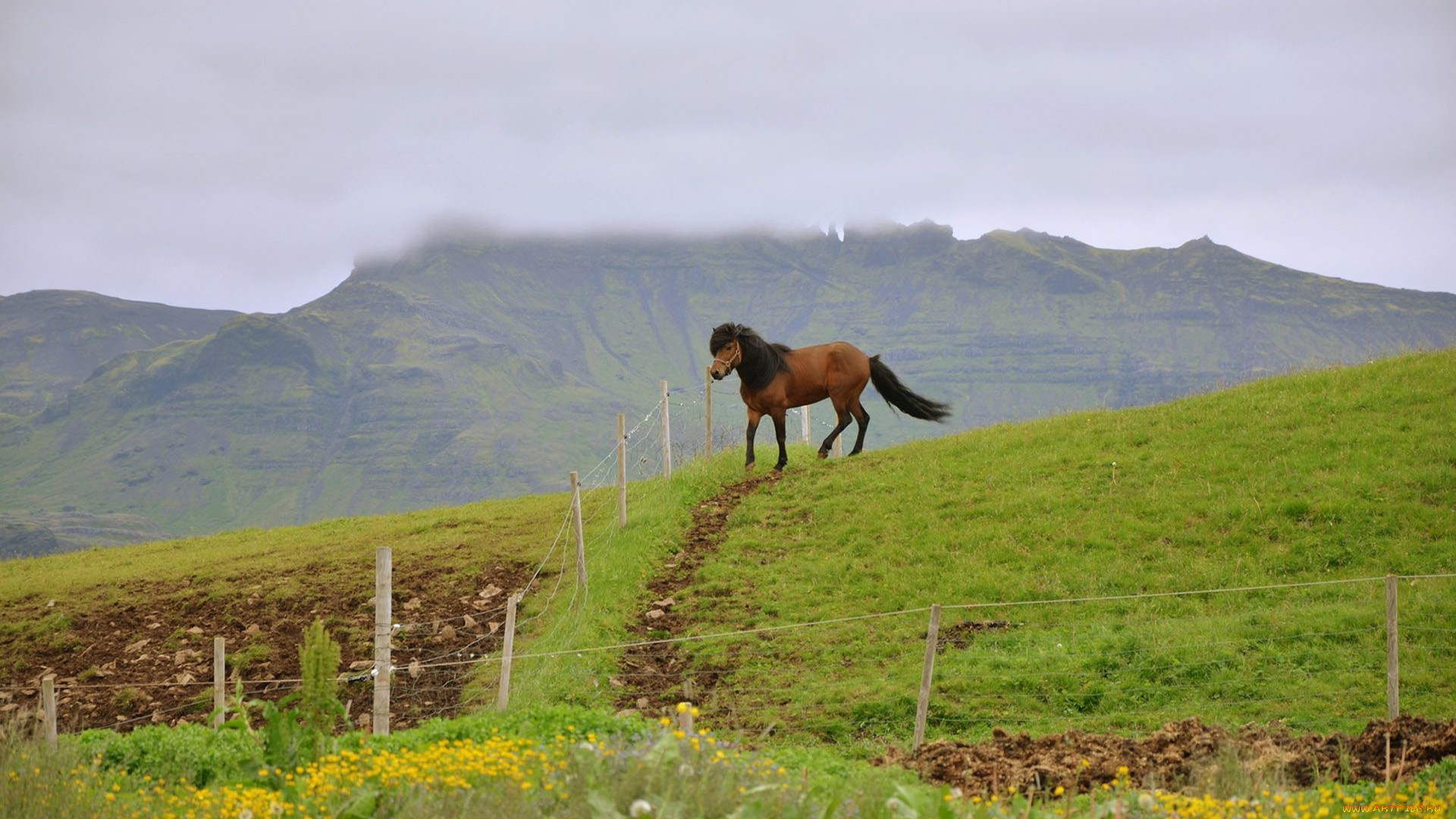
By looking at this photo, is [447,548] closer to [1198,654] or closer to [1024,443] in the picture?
[1024,443]

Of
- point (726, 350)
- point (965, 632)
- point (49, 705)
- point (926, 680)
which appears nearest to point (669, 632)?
point (965, 632)

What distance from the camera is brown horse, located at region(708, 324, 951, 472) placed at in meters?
22.2

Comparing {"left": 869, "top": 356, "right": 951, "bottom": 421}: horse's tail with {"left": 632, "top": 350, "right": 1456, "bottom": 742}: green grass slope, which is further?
{"left": 869, "top": 356, "right": 951, "bottom": 421}: horse's tail

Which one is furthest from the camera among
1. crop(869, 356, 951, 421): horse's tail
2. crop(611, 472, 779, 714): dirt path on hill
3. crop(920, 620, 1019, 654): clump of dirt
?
crop(869, 356, 951, 421): horse's tail

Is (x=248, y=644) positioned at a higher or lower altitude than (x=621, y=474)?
lower

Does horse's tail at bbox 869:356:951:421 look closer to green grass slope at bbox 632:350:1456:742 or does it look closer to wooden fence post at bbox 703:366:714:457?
green grass slope at bbox 632:350:1456:742

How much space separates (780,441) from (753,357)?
1.85m

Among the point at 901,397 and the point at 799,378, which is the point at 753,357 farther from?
the point at 901,397

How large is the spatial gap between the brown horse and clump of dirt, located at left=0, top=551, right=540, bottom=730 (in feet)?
19.5

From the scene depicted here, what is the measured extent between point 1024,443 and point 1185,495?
446 centimetres

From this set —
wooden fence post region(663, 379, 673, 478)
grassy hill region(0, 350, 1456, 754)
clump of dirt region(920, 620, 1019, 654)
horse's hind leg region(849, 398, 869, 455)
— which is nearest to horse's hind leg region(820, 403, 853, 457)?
horse's hind leg region(849, 398, 869, 455)

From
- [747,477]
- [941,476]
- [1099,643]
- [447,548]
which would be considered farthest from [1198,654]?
[447,548]

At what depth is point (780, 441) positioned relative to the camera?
22.9 meters

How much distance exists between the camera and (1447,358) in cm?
2044
